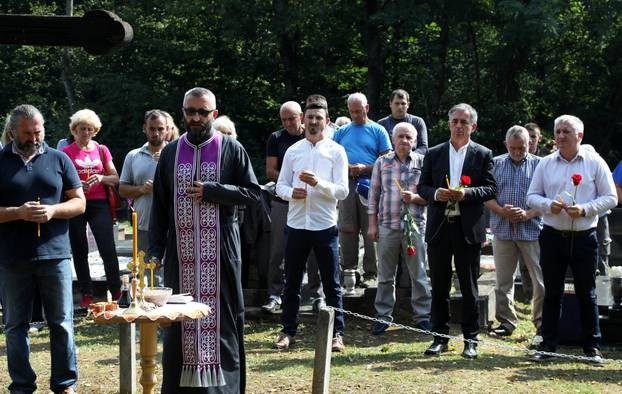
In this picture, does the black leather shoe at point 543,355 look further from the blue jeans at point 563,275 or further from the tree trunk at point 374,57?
the tree trunk at point 374,57

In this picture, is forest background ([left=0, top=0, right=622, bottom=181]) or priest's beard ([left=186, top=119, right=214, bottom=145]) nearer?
priest's beard ([left=186, top=119, right=214, bottom=145])

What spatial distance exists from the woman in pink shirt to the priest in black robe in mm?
3626

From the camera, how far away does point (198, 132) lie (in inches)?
297

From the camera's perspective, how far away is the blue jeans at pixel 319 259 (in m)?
9.66

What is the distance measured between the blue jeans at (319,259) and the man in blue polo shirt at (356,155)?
1643mm

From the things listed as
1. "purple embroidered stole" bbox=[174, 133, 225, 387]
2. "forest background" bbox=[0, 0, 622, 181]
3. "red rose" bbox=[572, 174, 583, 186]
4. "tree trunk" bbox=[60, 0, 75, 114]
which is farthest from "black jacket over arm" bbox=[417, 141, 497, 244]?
"tree trunk" bbox=[60, 0, 75, 114]

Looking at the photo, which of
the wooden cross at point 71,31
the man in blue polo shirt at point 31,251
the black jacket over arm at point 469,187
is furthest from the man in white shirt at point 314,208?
the wooden cross at point 71,31

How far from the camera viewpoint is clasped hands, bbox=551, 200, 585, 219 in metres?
9.15

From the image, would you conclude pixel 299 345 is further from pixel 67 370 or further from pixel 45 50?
pixel 45 50

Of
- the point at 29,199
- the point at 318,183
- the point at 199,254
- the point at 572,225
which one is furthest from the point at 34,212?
the point at 572,225

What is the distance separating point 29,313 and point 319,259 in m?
2.81

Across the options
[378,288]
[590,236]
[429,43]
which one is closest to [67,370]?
[378,288]

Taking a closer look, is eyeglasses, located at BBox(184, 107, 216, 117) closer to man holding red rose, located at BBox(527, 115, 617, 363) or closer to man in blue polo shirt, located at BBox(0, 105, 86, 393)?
man in blue polo shirt, located at BBox(0, 105, 86, 393)

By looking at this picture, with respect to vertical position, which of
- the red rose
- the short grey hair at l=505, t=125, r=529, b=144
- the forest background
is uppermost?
the forest background
